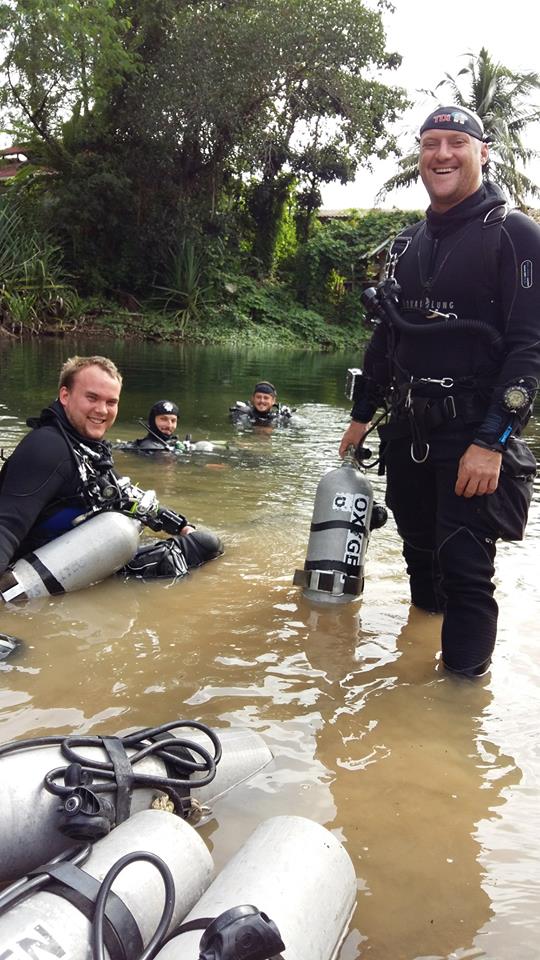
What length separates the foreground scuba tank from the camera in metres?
4.03

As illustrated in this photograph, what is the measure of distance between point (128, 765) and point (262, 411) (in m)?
8.92

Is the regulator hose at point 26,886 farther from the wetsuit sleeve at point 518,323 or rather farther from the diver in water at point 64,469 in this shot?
the diver in water at point 64,469

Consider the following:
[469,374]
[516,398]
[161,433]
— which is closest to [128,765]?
[516,398]

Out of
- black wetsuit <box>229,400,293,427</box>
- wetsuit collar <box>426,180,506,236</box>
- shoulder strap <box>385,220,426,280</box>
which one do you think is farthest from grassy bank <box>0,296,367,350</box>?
wetsuit collar <box>426,180,506,236</box>

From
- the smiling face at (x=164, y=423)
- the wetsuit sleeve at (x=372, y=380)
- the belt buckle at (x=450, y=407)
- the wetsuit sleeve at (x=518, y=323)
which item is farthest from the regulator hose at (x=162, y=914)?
the smiling face at (x=164, y=423)

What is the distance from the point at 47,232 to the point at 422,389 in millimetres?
25337

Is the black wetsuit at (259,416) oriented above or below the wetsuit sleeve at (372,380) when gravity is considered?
Result: below

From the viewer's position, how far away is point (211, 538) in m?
4.95

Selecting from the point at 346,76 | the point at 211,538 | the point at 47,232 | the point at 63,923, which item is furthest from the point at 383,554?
the point at 346,76

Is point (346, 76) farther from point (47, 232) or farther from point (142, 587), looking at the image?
point (142, 587)

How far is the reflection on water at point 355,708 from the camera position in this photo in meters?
2.07

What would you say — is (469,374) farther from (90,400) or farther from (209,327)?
(209,327)

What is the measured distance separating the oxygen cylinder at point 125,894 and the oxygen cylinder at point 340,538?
2.32 meters

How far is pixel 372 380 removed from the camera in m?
3.96
